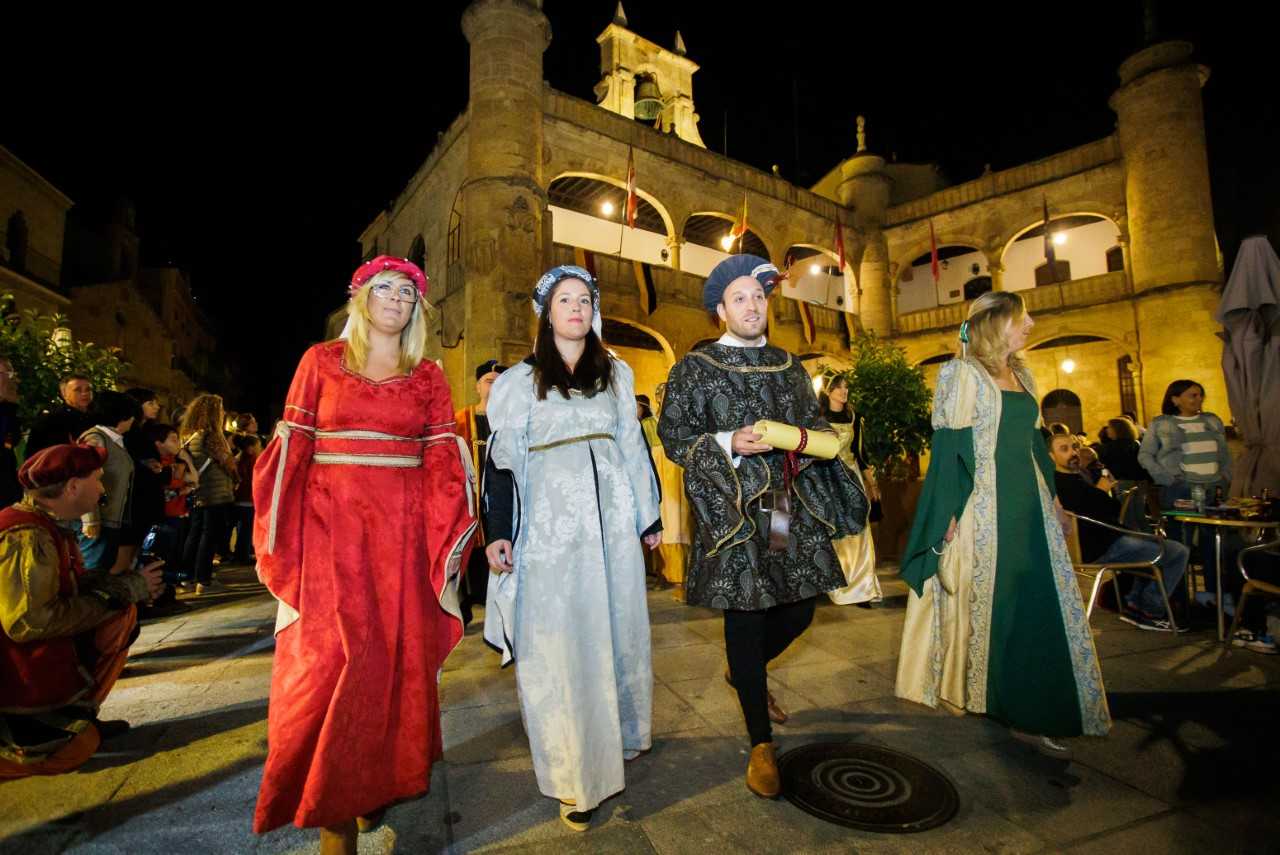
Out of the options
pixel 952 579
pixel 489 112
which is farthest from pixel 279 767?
pixel 489 112

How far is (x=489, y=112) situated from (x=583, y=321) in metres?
13.5

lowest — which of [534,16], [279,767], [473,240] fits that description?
[279,767]

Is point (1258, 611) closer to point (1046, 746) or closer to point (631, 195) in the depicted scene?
point (1046, 746)

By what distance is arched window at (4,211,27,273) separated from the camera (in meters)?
20.4

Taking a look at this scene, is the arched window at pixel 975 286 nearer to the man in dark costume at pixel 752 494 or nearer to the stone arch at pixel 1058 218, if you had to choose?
the stone arch at pixel 1058 218

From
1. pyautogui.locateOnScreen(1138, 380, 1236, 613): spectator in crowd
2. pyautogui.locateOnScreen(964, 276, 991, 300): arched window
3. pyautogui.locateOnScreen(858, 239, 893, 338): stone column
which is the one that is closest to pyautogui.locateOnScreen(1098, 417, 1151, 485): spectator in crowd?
pyautogui.locateOnScreen(1138, 380, 1236, 613): spectator in crowd

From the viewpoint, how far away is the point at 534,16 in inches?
552

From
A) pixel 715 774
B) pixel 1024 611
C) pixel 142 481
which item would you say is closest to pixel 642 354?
pixel 142 481

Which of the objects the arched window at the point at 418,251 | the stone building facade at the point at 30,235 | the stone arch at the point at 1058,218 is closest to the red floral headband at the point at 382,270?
the arched window at the point at 418,251

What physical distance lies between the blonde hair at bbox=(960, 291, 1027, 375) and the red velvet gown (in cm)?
269

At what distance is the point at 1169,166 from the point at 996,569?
20502 millimetres

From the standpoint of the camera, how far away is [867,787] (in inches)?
94.0

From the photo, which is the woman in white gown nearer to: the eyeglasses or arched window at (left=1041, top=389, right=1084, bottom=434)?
the eyeglasses

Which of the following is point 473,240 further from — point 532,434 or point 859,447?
point 532,434
